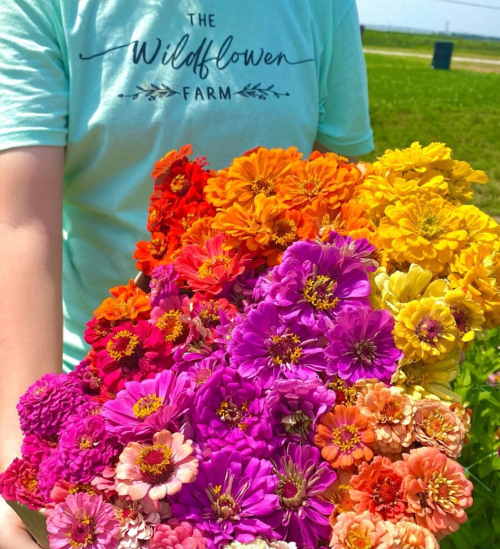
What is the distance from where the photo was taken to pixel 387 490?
2.04 feet

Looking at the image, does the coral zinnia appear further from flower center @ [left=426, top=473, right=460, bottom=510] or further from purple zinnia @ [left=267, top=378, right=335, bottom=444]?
flower center @ [left=426, top=473, right=460, bottom=510]

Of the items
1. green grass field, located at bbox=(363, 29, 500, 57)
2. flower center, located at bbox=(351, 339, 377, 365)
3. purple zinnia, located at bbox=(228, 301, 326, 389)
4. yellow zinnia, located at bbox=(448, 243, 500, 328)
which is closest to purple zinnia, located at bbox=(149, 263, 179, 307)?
purple zinnia, located at bbox=(228, 301, 326, 389)

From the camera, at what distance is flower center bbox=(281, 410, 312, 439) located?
0.66m

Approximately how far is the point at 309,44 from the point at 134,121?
0.39m

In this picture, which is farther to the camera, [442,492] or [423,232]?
[423,232]

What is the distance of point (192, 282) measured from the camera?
2.50 feet

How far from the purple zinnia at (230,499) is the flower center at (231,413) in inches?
1.3

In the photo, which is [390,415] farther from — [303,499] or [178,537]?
[178,537]

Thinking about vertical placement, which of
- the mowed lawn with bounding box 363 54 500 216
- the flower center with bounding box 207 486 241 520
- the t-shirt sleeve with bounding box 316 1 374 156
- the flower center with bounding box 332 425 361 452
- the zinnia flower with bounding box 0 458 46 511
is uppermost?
the t-shirt sleeve with bounding box 316 1 374 156

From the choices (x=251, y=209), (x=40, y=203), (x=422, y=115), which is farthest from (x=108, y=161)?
(x=422, y=115)

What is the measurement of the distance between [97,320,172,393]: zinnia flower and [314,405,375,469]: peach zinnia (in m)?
0.20

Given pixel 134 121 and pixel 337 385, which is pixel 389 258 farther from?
pixel 134 121

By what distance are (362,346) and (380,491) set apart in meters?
0.15

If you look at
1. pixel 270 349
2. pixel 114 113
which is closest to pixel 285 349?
pixel 270 349
